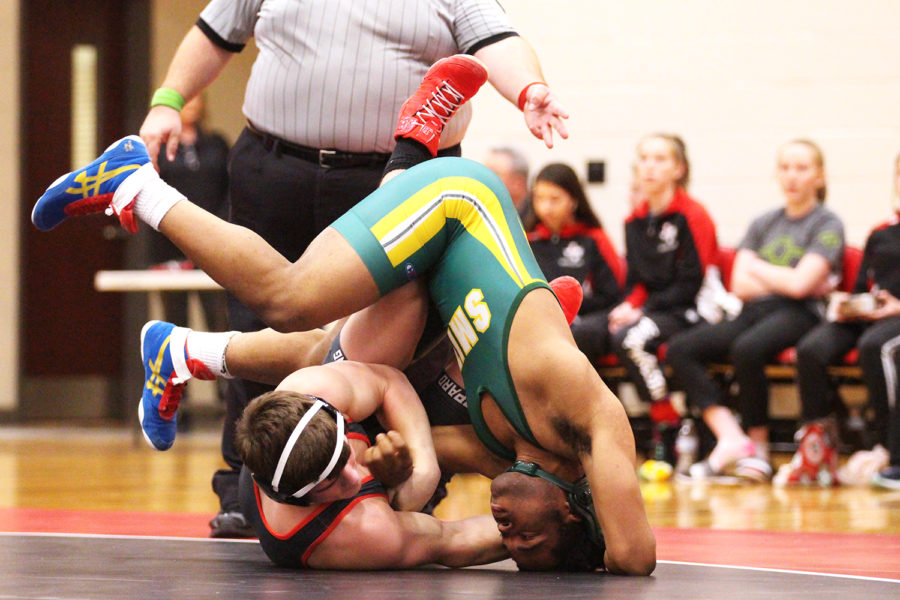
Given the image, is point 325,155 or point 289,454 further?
point 325,155

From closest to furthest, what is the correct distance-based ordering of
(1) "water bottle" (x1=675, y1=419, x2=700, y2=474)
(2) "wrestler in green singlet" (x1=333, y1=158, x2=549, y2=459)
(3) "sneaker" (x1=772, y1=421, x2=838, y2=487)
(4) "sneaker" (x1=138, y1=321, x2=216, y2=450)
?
(2) "wrestler in green singlet" (x1=333, y1=158, x2=549, y2=459), (4) "sneaker" (x1=138, y1=321, x2=216, y2=450), (3) "sneaker" (x1=772, y1=421, x2=838, y2=487), (1) "water bottle" (x1=675, y1=419, x2=700, y2=474)

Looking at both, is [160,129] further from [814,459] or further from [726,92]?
[726,92]

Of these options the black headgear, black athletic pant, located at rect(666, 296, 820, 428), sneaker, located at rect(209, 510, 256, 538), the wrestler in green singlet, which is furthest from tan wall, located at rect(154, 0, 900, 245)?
the black headgear

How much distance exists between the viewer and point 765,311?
5.41 meters

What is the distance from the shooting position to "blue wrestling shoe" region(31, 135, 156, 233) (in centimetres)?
265

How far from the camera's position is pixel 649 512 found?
4.07 m

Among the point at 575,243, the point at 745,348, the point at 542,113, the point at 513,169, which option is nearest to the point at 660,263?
the point at 575,243

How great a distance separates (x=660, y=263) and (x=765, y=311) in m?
0.46

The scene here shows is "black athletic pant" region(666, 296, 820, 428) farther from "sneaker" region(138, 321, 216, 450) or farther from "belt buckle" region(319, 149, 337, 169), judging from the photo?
"sneaker" region(138, 321, 216, 450)

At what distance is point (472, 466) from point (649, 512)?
1.48 m

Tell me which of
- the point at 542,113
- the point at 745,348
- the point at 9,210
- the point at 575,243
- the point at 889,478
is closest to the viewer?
the point at 542,113

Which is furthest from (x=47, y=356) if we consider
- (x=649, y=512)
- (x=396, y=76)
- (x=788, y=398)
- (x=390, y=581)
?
(x=390, y=581)

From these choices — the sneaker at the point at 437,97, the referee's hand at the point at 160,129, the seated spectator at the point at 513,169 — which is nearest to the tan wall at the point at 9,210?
the seated spectator at the point at 513,169

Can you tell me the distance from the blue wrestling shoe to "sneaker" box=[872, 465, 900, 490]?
3.11m
